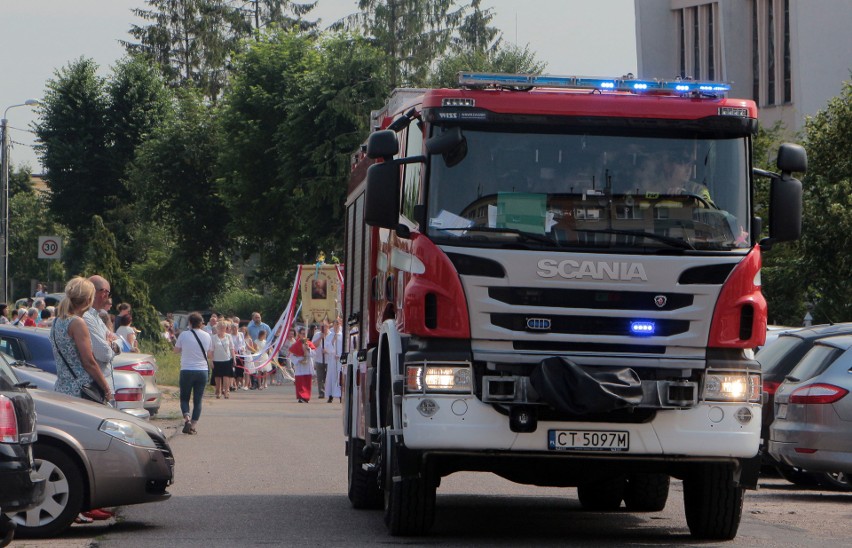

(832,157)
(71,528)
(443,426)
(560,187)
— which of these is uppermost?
(832,157)

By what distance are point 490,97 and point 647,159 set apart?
1024mm

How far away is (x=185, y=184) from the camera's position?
6356 centimetres

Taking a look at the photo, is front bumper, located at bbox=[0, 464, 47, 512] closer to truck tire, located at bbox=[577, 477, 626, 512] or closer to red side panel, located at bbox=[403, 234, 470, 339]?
red side panel, located at bbox=[403, 234, 470, 339]

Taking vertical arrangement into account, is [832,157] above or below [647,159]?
above

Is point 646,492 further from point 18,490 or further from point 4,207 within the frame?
point 4,207

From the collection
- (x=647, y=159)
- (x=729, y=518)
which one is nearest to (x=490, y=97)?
(x=647, y=159)

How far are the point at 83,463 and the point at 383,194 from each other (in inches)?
105

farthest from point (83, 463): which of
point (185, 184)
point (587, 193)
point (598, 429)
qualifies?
point (185, 184)

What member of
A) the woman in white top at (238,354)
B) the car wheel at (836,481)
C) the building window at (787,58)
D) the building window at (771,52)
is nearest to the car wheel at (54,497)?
the car wheel at (836,481)

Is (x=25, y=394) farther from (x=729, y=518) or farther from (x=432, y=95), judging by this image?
(x=729, y=518)

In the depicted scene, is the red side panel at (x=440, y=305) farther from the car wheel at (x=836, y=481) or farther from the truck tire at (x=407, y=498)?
the car wheel at (x=836, y=481)

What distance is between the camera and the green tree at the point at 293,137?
50.1 m

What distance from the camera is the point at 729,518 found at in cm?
1003

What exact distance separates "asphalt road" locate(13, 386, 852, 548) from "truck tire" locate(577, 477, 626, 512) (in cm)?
17
